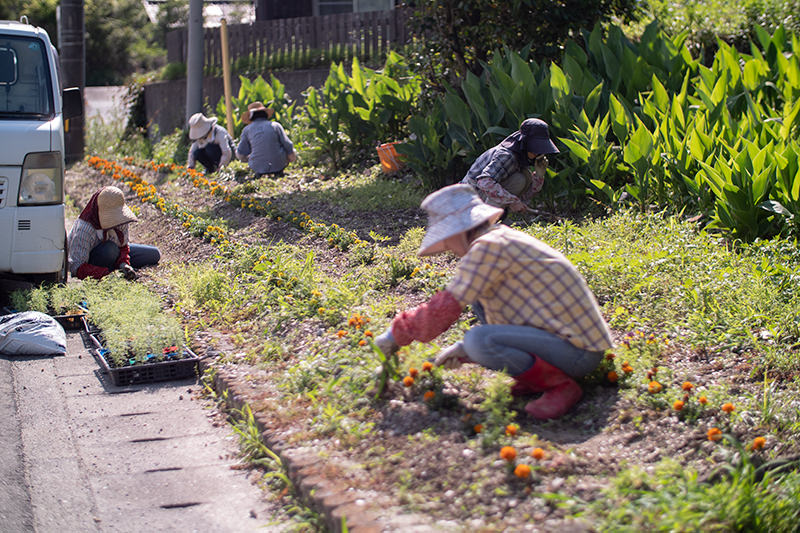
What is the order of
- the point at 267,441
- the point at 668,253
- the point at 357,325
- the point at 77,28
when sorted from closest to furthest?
the point at 267,441 < the point at 357,325 < the point at 668,253 < the point at 77,28

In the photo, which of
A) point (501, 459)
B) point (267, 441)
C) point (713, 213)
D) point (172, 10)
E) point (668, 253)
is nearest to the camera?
point (501, 459)

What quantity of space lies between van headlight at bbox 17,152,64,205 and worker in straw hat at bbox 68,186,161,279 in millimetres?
513

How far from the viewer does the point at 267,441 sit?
407cm

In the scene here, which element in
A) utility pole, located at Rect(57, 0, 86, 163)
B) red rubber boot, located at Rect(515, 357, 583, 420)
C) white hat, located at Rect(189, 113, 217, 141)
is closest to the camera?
red rubber boot, located at Rect(515, 357, 583, 420)

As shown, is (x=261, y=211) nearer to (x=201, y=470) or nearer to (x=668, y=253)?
(x=668, y=253)

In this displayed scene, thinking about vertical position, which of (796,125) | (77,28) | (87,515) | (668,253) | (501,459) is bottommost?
(87,515)

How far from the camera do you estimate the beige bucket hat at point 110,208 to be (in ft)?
22.8

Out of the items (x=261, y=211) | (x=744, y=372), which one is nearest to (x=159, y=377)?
(x=744, y=372)

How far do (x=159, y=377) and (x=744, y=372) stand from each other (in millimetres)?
3290

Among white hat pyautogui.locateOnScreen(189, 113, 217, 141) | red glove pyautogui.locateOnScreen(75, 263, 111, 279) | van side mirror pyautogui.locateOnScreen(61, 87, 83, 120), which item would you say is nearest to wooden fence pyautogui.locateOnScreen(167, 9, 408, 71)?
white hat pyautogui.locateOnScreen(189, 113, 217, 141)

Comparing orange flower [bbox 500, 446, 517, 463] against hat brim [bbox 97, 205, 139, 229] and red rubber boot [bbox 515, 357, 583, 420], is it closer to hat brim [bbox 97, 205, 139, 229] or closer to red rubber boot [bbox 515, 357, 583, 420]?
red rubber boot [bbox 515, 357, 583, 420]

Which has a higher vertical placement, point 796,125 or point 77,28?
point 77,28

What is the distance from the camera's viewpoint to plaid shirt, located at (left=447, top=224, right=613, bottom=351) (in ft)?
12.1

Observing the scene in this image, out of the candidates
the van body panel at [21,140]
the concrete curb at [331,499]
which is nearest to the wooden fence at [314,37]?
the van body panel at [21,140]
